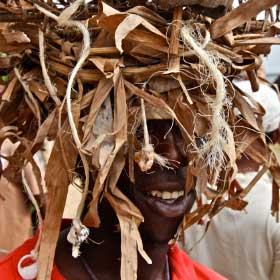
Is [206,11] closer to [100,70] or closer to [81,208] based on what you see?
[100,70]

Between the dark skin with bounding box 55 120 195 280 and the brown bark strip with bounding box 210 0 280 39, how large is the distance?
0.16m

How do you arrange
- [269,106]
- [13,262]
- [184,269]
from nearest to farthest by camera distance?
[13,262], [184,269], [269,106]

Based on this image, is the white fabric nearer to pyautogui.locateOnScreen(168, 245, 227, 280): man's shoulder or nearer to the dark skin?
pyautogui.locateOnScreen(168, 245, 227, 280): man's shoulder

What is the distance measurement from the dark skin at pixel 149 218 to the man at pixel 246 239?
1.93 ft

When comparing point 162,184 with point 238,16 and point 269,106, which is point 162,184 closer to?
point 238,16

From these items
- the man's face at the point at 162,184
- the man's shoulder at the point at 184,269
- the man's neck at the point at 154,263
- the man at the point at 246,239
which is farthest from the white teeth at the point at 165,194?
the man at the point at 246,239

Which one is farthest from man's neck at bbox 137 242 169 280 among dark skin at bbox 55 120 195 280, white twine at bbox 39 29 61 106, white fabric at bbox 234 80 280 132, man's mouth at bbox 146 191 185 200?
white fabric at bbox 234 80 280 132

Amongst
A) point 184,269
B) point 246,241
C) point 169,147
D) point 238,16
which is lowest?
point 246,241

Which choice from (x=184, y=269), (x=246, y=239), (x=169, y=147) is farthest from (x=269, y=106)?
(x=169, y=147)

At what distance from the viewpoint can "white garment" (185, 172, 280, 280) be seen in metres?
1.82

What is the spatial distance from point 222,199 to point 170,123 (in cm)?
27

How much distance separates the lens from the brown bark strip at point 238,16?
1.09 metres

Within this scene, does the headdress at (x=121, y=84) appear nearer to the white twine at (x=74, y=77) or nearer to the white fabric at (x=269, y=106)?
the white twine at (x=74, y=77)

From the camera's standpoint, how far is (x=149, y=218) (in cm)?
117
